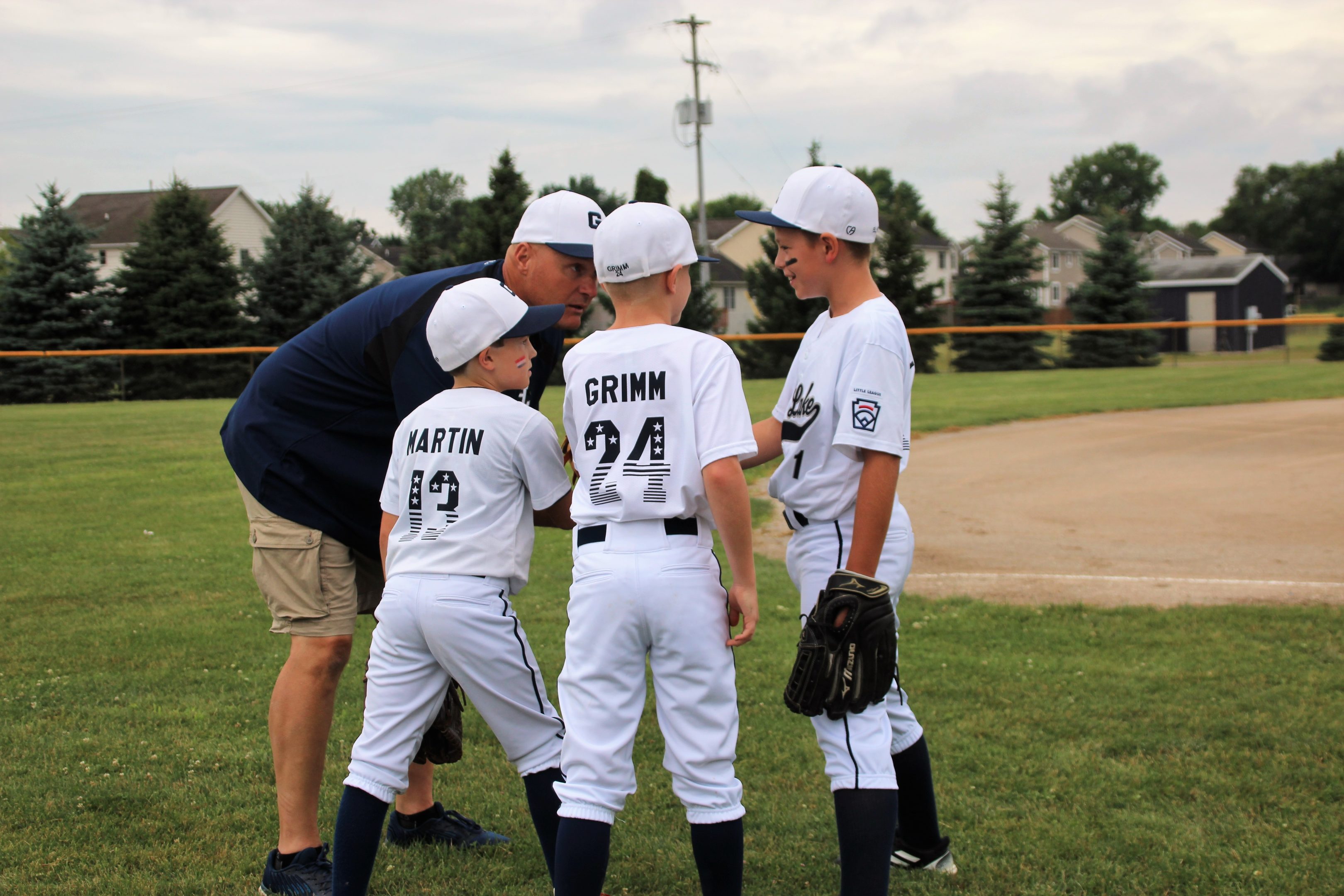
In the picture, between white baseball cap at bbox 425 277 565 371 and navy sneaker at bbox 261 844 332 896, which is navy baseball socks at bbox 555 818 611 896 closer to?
navy sneaker at bbox 261 844 332 896

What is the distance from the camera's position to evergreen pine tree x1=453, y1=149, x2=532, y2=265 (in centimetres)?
3481

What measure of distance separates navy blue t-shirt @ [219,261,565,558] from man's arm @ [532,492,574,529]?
488mm

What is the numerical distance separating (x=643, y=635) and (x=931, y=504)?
7.71 meters

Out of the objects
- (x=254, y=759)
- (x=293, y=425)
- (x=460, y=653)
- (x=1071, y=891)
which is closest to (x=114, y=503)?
(x=254, y=759)

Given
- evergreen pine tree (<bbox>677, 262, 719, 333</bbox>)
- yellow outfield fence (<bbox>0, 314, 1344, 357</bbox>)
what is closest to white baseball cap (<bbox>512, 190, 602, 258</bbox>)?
yellow outfield fence (<bbox>0, 314, 1344, 357</bbox>)

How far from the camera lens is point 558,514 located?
299cm

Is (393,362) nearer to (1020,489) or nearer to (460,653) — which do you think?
(460,653)

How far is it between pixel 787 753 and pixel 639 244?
228 centimetres

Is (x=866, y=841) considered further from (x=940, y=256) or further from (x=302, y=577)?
(x=940, y=256)

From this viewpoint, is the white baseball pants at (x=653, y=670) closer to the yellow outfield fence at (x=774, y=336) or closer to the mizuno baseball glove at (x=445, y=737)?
the mizuno baseball glove at (x=445, y=737)

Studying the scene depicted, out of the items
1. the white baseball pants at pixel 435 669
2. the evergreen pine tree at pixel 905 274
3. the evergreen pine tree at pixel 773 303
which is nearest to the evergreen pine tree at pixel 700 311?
the evergreen pine tree at pixel 773 303

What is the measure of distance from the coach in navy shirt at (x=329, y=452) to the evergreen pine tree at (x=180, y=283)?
2884 centimetres

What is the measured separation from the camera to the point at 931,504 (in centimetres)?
992

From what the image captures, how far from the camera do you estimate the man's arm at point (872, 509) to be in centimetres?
270
